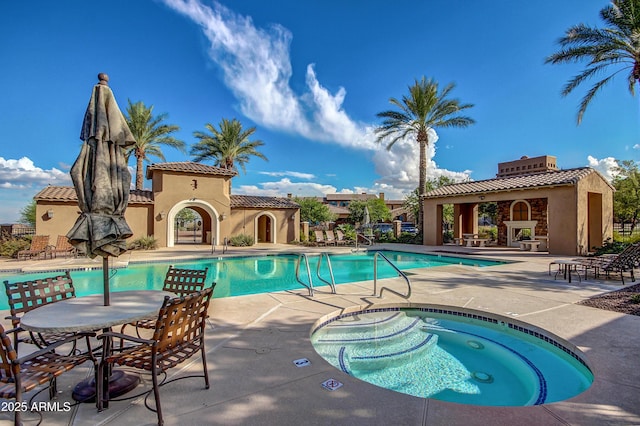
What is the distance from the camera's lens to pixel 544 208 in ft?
63.0

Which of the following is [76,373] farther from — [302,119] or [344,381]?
[302,119]

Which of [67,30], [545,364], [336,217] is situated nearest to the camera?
[545,364]

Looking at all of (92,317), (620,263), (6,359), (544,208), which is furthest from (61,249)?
(544,208)

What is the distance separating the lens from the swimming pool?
31.1 feet

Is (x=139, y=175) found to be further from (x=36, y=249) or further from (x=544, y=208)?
(x=544, y=208)

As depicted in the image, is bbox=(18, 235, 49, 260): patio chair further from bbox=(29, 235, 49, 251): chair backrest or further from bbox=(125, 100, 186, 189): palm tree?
bbox=(125, 100, 186, 189): palm tree

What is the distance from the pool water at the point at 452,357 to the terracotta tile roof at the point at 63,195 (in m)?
17.7

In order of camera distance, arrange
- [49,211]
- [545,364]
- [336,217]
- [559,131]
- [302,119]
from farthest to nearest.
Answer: [336,217]
[302,119]
[559,131]
[49,211]
[545,364]

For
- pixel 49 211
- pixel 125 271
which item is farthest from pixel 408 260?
pixel 49 211

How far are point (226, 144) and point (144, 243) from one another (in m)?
10.7

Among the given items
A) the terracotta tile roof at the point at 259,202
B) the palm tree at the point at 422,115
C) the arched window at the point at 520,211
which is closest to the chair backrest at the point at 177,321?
the terracotta tile roof at the point at 259,202

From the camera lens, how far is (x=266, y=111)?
21094 mm

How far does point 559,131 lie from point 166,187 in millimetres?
24706

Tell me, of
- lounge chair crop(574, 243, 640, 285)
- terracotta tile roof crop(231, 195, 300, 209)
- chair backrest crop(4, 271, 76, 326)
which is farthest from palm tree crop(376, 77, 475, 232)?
chair backrest crop(4, 271, 76, 326)
